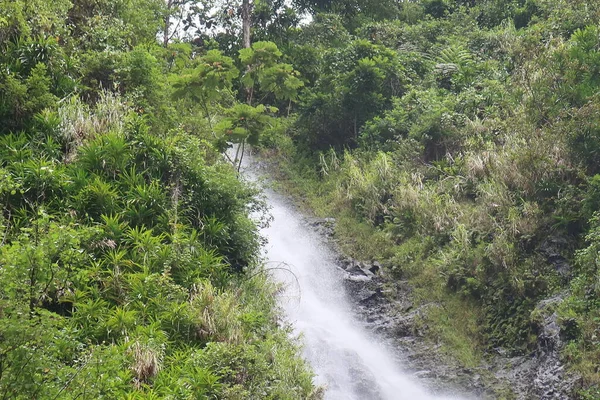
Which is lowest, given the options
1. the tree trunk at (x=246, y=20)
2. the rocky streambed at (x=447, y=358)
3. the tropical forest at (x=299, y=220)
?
the rocky streambed at (x=447, y=358)

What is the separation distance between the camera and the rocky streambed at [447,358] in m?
11.0

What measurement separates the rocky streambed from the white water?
296 millimetres

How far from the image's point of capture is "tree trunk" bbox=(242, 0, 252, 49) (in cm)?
2412

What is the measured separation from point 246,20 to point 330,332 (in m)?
14.7

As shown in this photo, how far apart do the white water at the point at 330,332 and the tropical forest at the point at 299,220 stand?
0.05m

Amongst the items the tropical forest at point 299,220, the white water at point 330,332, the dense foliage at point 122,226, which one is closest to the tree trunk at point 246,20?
the tropical forest at point 299,220

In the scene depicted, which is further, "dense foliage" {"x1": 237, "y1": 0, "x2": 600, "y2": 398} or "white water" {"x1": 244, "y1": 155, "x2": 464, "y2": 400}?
"dense foliage" {"x1": 237, "y1": 0, "x2": 600, "y2": 398}

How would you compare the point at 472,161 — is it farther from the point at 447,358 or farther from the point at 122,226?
the point at 122,226

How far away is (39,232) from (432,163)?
40.9ft

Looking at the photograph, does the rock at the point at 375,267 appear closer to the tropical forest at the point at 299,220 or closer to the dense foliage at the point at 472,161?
the tropical forest at the point at 299,220

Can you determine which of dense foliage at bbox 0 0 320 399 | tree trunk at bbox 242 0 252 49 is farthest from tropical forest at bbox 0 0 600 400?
tree trunk at bbox 242 0 252 49

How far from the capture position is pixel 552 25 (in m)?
18.5

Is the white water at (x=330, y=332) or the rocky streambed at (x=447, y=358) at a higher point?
the rocky streambed at (x=447, y=358)

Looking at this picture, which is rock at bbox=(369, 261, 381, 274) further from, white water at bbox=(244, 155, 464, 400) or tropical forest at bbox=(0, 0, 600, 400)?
white water at bbox=(244, 155, 464, 400)
